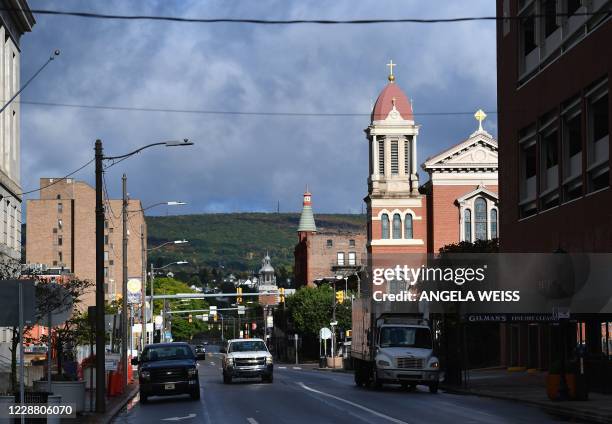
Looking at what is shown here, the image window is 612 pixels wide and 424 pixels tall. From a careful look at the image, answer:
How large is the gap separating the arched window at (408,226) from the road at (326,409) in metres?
61.0

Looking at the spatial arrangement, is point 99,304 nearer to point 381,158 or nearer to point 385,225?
point 385,225

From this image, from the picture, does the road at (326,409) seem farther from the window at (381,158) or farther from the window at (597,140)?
the window at (381,158)

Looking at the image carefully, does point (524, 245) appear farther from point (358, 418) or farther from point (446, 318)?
point (358, 418)

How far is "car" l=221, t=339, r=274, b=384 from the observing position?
4531 centimetres

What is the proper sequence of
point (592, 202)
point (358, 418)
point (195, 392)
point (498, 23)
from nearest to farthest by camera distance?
point (358, 418) < point (195, 392) < point (592, 202) < point (498, 23)

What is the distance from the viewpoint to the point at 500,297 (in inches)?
1902

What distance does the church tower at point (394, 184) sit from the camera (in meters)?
100

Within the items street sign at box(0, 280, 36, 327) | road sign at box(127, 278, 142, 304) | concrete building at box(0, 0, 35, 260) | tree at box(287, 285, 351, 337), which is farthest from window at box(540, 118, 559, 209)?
tree at box(287, 285, 351, 337)

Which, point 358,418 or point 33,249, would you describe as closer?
point 358,418

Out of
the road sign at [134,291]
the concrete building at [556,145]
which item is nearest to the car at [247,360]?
the road sign at [134,291]

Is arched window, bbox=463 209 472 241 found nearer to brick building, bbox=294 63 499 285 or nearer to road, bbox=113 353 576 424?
brick building, bbox=294 63 499 285

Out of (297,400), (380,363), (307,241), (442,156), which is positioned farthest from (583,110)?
(307,241)

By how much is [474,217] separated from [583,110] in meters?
50.8

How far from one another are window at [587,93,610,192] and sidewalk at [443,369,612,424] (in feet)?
26.1
